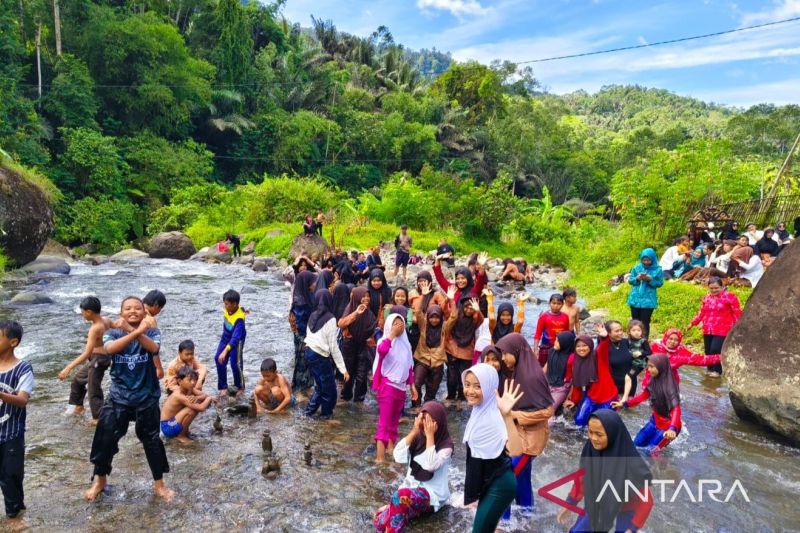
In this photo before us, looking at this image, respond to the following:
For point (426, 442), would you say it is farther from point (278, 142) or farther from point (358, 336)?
point (278, 142)

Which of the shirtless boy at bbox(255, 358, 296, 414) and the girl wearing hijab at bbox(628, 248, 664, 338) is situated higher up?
the girl wearing hijab at bbox(628, 248, 664, 338)

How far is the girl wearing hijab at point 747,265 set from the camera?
39.6 feet

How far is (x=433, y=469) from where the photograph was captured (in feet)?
14.9

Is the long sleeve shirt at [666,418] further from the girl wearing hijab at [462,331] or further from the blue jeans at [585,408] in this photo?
the girl wearing hijab at [462,331]

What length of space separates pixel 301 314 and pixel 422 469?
370 centimetres

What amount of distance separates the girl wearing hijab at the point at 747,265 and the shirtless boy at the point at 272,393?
10084mm

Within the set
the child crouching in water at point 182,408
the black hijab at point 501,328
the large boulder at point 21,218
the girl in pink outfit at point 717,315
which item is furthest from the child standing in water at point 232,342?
the large boulder at point 21,218

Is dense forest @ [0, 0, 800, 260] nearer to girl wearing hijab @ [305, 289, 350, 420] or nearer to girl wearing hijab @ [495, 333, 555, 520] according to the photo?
girl wearing hijab @ [305, 289, 350, 420]

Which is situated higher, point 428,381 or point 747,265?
point 747,265

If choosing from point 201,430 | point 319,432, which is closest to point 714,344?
point 319,432

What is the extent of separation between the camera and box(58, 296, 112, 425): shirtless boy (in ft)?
16.3

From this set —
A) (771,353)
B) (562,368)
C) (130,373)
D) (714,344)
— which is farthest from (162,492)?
(714,344)

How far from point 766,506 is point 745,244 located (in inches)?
340

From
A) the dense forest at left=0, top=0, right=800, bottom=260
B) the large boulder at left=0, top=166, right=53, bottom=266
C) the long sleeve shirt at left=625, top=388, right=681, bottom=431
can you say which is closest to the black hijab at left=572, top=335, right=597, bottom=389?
the long sleeve shirt at left=625, top=388, right=681, bottom=431
